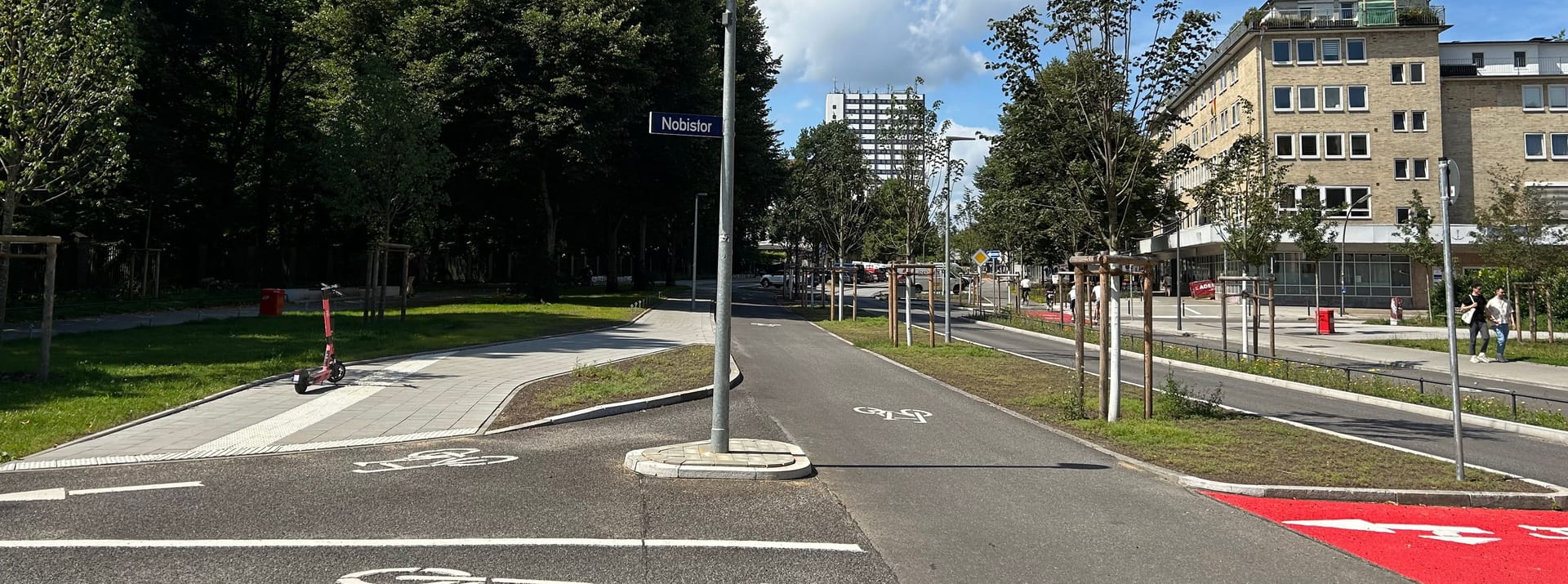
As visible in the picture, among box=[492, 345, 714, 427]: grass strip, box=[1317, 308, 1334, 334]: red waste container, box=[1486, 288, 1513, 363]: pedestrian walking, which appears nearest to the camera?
box=[492, 345, 714, 427]: grass strip

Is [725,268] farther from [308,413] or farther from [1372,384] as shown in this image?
[1372,384]

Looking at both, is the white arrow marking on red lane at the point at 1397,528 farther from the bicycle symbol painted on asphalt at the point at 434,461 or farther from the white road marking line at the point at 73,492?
the white road marking line at the point at 73,492

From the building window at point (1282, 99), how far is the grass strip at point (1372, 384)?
31.0m

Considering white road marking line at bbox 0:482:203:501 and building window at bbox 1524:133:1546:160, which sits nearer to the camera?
white road marking line at bbox 0:482:203:501

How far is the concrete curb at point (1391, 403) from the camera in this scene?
10.5m

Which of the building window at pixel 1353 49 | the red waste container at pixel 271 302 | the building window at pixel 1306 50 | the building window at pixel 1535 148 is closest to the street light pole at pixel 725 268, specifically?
the red waste container at pixel 271 302

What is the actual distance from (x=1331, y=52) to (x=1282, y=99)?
3.90 meters

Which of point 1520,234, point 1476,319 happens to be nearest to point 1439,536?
point 1476,319

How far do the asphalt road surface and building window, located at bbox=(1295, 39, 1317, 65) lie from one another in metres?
51.3

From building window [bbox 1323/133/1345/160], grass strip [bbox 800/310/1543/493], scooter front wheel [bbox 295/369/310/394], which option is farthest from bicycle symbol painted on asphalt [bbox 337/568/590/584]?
building window [bbox 1323/133/1345/160]

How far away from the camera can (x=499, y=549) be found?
5.41m

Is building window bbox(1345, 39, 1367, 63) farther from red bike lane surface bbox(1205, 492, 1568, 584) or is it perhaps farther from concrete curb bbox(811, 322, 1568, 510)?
red bike lane surface bbox(1205, 492, 1568, 584)

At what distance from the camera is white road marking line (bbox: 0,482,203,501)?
6.50 m

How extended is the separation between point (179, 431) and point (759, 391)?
757 centimetres
